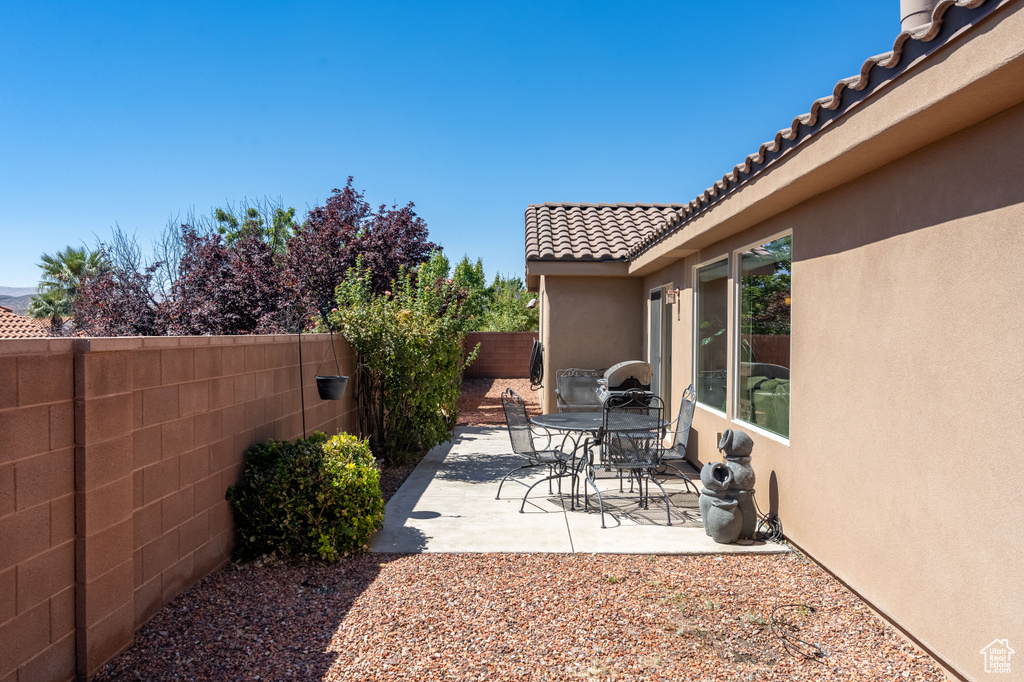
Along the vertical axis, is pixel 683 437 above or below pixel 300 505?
above

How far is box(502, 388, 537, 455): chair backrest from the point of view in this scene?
659 centimetres

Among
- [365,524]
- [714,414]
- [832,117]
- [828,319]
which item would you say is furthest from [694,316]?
[365,524]

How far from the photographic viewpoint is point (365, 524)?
15.7 feet

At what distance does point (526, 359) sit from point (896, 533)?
55.9 feet

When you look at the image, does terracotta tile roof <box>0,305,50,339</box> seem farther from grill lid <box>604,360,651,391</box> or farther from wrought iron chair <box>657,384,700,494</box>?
wrought iron chair <box>657,384,700,494</box>

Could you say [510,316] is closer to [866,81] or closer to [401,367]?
[401,367]

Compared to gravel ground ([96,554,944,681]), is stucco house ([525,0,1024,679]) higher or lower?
higher

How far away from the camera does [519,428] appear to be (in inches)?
263

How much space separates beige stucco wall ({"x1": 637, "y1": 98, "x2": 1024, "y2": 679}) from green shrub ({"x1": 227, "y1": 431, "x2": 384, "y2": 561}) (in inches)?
134

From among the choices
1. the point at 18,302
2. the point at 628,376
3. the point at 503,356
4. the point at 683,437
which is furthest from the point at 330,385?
the point at 18,302

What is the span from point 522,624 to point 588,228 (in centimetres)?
930

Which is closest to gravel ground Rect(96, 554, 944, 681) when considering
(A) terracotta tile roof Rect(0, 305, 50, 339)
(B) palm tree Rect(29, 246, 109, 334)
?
(A) terracotta tile roof Rect(0, 305, 50, 339)

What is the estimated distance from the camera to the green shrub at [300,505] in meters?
4.56

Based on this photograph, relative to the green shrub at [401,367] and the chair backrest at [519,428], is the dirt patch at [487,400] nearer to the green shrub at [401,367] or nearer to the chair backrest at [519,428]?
the green shrub at [401,367]
